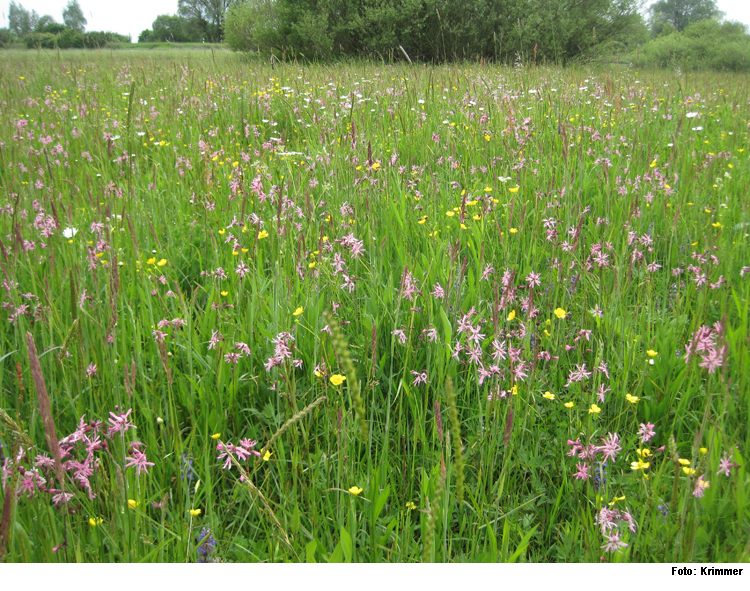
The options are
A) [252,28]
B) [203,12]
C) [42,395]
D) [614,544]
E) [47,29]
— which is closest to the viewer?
→ [42,395]

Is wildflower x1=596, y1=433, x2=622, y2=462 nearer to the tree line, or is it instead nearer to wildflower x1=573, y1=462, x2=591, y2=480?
wildflower x1=573, y1=462, x2=591, y2=480

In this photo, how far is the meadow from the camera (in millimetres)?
1053

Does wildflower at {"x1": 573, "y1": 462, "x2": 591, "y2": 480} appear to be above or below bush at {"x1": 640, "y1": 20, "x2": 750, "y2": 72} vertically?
below

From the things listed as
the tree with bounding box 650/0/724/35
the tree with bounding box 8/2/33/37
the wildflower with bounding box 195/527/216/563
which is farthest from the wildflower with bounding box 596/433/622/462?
the tree with bounding box 650/0/724/35

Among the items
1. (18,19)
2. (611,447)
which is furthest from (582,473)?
(18,19)

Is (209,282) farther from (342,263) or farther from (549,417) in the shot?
(549,417)

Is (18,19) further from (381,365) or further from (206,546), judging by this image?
(206,546)

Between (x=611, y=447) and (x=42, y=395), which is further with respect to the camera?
(x=611, y=447)

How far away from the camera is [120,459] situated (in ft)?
3.58

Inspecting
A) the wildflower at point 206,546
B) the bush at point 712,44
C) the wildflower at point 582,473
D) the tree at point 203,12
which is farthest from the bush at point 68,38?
the tree at point 203,12

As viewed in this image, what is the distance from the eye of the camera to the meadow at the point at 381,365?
1.05m

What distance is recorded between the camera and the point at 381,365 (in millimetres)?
1606

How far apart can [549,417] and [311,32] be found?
1627 centimetres

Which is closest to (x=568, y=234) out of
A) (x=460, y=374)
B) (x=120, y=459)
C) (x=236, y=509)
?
(x=460, y=374)
